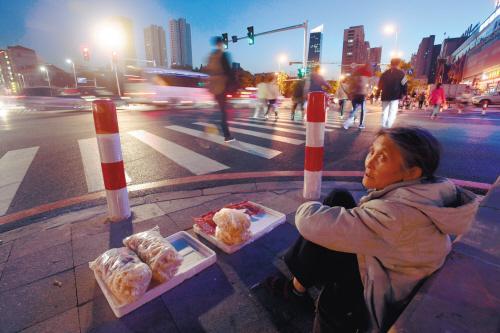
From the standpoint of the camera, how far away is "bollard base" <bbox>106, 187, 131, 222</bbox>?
8.97 ft

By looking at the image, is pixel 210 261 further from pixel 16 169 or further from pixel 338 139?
pixel 338 139

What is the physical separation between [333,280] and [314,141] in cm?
186

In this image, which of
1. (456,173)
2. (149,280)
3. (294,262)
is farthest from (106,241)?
(456,173)

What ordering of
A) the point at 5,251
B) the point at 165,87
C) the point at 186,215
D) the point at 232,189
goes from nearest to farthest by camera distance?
the point at 5,251 → the point at 186,215 → the point at 232,189 → the point at 165,87

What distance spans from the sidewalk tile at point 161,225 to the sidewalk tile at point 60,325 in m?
0.98

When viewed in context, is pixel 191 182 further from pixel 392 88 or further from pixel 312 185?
pixel 392 88

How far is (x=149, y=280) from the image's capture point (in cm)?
170

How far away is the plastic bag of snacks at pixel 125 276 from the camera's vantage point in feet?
5.37

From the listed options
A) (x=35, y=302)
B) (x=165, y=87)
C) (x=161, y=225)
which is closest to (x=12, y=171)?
(x=161, y=225)

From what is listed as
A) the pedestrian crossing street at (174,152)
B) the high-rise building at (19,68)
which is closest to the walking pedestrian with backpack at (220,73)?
the pedestrian crossing street at (174,152)

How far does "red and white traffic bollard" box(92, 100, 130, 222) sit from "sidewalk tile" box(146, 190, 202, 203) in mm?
535

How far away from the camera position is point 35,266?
2100 mm

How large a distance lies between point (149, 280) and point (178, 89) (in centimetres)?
1945

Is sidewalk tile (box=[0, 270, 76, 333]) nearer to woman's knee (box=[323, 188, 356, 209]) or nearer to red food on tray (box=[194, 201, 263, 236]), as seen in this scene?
red food on tray (box=[194, 201, 263, 236])
